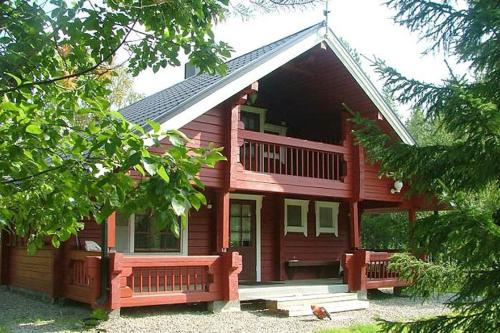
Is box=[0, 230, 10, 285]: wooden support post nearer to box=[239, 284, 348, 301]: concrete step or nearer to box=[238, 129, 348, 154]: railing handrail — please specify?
box=[239, 284, 348, 301]: concrete step

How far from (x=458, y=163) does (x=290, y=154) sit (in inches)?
326

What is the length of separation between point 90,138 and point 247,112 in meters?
11.0

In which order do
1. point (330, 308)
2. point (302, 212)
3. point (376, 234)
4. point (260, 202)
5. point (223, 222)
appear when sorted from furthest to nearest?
point (376, 234) → point (302, 212) → point (260, 202) → point (330, 308) → point (223, 222)

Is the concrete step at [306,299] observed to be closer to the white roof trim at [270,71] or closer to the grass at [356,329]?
the grass at [356,329]

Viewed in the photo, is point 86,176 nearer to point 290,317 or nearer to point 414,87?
point 414,87

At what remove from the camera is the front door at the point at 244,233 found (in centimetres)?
1324

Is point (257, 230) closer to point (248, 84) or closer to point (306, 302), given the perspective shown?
point (306, 302)

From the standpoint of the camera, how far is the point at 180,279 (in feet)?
32.4

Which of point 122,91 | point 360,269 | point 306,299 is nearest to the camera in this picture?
point 306,299

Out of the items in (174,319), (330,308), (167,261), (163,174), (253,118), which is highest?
(253,118)

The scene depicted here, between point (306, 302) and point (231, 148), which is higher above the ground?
point (231, 148)

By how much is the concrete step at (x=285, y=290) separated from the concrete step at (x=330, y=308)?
0.55 meters

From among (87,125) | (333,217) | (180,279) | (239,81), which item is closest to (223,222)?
(180,279)

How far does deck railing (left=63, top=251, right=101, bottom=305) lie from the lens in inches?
360
